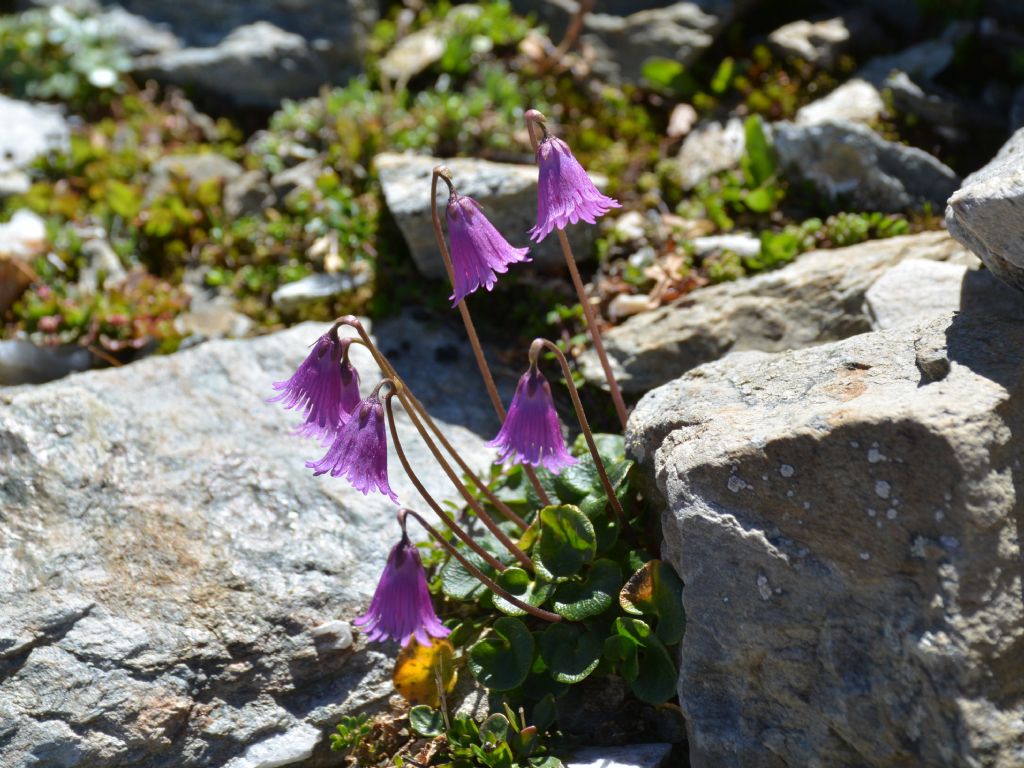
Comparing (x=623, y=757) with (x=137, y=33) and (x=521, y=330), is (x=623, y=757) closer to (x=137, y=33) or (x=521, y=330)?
(x=521, y=330)

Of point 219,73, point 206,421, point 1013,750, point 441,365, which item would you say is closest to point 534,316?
point 441,365

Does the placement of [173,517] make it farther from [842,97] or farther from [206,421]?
[842,97]

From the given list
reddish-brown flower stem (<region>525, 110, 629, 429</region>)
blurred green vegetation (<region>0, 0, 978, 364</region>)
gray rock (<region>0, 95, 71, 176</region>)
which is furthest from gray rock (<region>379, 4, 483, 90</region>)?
reddish-brown flower stem (<region>525, 110, 629, 429</region>)

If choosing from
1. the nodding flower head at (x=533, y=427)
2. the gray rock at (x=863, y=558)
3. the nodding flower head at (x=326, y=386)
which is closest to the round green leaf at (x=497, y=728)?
the gray rock at (x=863, y=558)

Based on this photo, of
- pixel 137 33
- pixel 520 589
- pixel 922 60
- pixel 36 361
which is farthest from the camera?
pixel 137 33

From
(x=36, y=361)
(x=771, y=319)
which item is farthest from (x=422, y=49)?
(x=771, y=319)

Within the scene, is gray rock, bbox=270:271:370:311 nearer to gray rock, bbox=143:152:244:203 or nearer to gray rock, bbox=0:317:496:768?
gray rock, bbox=0:317:496:768
